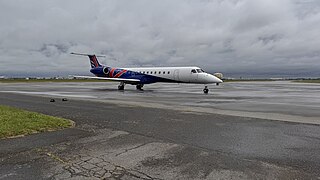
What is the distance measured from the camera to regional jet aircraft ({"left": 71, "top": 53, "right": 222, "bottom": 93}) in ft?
93.9

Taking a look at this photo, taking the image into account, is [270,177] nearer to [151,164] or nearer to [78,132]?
[151,164]

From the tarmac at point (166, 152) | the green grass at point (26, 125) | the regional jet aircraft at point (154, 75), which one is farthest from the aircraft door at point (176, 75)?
the green grass at point (26, 125)

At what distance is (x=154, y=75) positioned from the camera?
32.2 meters

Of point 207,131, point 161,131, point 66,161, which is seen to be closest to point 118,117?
point 161,131

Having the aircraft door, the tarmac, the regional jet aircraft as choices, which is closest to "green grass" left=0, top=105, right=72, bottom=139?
the tarmac

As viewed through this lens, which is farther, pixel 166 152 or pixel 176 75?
pixel 176 75

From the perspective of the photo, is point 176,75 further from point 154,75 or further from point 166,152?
point 166,152

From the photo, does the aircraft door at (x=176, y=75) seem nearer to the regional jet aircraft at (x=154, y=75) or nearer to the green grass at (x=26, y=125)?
the regional jet aircraft at (x=154, y=75)

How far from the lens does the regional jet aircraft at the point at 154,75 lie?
28.6 m

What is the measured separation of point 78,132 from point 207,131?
402cm

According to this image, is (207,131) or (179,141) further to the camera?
(207,131)

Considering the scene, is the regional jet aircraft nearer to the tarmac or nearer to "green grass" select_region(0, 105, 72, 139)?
the tarmac

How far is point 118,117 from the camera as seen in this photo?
10672mm

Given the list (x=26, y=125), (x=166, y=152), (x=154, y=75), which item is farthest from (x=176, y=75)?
(x=166, y=152)
